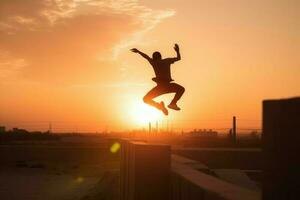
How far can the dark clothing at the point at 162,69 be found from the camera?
8.05 metres

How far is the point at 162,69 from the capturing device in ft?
26.4

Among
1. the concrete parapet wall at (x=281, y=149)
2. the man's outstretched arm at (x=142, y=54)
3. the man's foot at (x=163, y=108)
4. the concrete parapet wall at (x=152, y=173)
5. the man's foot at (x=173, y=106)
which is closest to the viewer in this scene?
the concrete parapet wall at (x=281, y=149)

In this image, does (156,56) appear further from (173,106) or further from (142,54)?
(173,106)

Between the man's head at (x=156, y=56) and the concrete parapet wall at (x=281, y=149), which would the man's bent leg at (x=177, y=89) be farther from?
the concrete parapet wall at (x=281, y=149)

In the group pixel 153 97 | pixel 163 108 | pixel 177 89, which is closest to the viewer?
pixel 177 89

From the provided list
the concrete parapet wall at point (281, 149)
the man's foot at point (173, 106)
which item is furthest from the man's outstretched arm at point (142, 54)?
the concrete parapet wall at point (281, 149)

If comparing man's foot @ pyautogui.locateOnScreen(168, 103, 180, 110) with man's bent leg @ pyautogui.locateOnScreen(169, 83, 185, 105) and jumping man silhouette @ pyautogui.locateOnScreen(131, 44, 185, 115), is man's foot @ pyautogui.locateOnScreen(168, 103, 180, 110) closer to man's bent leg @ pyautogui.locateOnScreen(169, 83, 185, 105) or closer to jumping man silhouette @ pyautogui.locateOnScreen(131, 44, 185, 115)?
jumping man silhouette @ pyautogui.locateOnScreen(131, 44, 185, 115)

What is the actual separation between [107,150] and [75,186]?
284 inches

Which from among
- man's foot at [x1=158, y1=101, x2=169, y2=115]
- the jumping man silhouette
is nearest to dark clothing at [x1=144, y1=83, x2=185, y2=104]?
the jumping man silhouette

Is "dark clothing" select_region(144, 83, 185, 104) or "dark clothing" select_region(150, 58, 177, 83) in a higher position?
"dark clothing" select_region(150, 58, 177, 83)

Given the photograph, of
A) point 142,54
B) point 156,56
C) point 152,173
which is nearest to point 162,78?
point 156,56

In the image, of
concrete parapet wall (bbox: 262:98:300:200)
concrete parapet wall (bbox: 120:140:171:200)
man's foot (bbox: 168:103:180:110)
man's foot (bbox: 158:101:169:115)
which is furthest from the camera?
man's foot (bbox: 158:101:169:115)

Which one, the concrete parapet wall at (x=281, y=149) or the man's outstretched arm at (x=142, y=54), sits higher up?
the man's outstretched arm at (x=142, y=54)

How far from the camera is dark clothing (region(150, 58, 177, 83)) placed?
805cm
